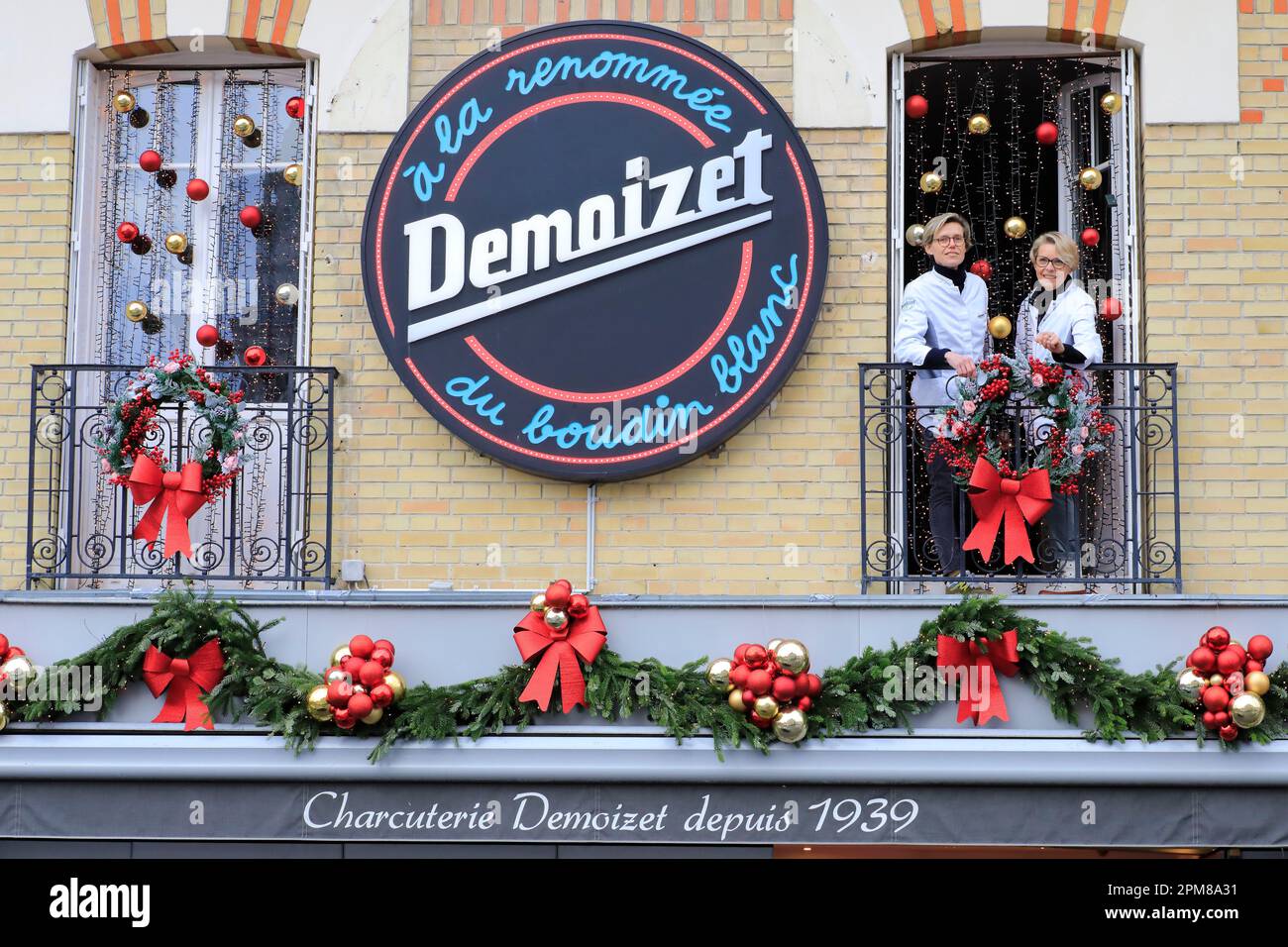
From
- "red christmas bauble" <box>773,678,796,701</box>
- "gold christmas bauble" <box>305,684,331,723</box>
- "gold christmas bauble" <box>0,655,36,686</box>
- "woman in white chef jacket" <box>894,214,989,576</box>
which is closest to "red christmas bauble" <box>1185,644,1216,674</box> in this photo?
"woman in white chef jacket" <box>894,214,989,576</box>

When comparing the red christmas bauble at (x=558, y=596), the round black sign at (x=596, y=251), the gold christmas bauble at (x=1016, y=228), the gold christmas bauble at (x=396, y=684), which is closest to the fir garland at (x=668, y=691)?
the gold christmas bauble at (x=396, y=684)

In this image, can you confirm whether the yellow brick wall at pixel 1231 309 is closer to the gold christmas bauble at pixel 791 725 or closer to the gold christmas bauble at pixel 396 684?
the gold christmas bauble at pixel 791 725

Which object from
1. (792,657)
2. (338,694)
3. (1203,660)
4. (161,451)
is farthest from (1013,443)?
(161,451)

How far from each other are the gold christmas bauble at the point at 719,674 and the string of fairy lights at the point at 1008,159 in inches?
94.4

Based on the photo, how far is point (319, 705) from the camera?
6883 mm

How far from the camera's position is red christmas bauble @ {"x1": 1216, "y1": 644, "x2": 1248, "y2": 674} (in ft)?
22.6

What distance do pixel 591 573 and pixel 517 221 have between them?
1.76m

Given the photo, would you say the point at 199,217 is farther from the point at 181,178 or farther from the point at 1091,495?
the point at 1091,495

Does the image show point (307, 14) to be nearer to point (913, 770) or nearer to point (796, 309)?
point (796, 309)

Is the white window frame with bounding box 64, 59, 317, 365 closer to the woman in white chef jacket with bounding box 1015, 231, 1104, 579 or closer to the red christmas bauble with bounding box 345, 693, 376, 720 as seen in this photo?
the red christmas bauble with bounding box 345, 693, 376, 720

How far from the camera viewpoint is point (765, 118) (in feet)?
25.8

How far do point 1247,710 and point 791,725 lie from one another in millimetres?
1913

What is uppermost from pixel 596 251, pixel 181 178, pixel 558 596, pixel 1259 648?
pixel 181 178

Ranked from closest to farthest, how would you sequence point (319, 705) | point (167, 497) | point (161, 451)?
point (319, 705) → point (167, 497) → point (161, 451)
